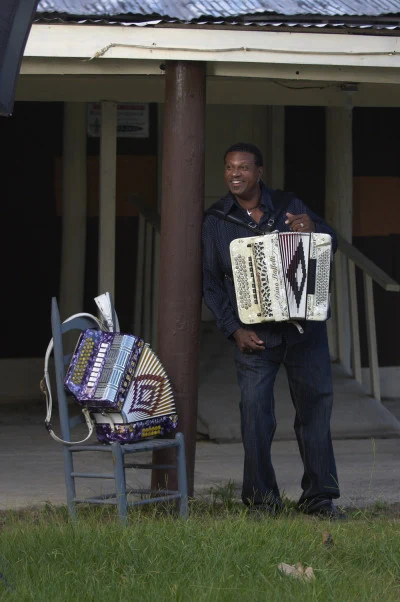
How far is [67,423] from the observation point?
19.6 ft

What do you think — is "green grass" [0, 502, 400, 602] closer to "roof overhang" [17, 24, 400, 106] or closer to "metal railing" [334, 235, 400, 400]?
"roof overhang" [17, 24, 400, 106]

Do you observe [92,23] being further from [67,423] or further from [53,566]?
[53,566]

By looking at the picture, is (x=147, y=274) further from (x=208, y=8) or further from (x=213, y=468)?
(x=208, y=8)

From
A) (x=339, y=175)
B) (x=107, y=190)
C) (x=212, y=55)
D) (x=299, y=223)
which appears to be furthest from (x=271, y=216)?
(x=339, y=175)

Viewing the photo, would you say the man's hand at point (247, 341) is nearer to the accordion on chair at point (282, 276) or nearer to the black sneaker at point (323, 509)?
the accordion on chair at point (282, 276)

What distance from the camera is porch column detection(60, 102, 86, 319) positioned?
9273mm

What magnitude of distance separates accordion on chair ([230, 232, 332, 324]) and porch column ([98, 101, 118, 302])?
7.07ft

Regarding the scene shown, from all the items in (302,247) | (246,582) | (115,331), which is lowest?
(246,582)

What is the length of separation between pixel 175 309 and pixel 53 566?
1754 millimetres

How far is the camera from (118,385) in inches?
231

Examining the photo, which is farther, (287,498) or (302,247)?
(287,498)

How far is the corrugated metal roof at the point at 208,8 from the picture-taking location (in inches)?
238

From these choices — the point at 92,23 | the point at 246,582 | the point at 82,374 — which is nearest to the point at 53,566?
the point at 246,582

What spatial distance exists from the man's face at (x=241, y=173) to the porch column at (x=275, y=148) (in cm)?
360
